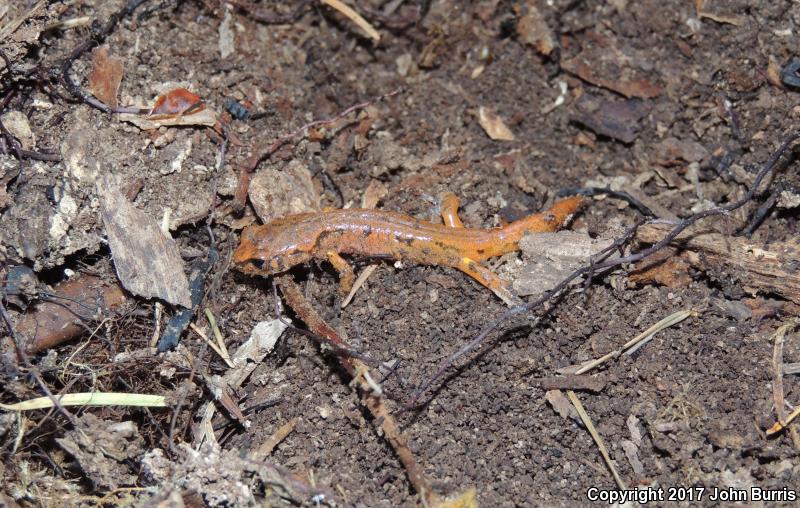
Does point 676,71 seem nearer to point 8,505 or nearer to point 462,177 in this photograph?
point 462,177

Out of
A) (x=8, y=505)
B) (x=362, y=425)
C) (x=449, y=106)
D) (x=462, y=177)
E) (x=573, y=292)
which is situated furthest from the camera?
(x=449, y=106)

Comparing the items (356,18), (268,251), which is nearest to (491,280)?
(268,251)

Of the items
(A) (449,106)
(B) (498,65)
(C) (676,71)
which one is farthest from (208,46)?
(C) (676,71)

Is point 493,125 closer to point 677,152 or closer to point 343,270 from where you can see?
point 677,152

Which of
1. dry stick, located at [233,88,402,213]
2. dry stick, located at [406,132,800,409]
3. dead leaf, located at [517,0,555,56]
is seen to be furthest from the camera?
dead leaf, located at [517,0,555,56]

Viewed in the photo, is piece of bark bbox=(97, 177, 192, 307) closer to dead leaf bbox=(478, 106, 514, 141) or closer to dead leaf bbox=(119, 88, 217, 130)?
dead leaf bbox=(119, 88, 217, 130)

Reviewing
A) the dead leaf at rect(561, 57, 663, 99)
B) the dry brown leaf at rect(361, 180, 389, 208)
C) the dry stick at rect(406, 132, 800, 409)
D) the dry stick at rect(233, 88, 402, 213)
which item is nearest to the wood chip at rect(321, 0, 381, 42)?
the dry stick at rect(233, 88, 402, 213)
